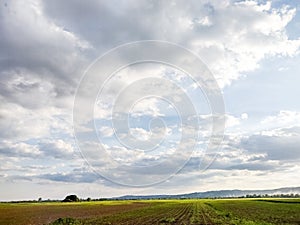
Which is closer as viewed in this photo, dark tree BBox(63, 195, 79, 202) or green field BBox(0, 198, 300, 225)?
green field BBox(0, 198, 300, 225)

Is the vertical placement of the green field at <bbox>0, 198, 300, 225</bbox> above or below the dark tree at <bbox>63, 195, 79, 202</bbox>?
below

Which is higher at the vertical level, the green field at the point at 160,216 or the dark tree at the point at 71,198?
the dark tree at the point at 71,198

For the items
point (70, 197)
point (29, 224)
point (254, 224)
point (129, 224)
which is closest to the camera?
point (254, 224)

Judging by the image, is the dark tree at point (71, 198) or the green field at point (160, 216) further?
the dark tree at point (71, 198)

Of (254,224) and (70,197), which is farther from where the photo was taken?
(70,197)

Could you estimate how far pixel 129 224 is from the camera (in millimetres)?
34188

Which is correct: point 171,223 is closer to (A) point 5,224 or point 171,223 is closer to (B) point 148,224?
(B) point 148,224

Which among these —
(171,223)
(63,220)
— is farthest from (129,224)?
(63,220)

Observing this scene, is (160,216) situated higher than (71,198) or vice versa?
(71,198)

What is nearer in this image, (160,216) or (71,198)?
(160,216)

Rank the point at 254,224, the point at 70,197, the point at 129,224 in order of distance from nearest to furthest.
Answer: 1. the point at 254,224
2. the point at 129,224
3. the point at 70,197

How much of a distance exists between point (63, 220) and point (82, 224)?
8.76 ft

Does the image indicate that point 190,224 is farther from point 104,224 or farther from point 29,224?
point 29,224

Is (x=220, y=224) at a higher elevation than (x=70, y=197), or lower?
lower
